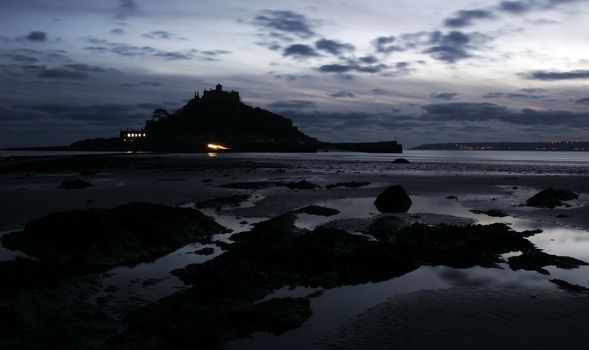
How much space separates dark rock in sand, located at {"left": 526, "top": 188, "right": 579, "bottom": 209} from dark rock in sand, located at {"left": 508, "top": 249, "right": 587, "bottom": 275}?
48.6 feet

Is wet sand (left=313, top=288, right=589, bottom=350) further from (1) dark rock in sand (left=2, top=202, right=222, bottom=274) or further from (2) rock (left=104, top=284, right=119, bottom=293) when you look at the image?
(1) dark rock in sand (left=2, top=202, right=222, bottom=274)

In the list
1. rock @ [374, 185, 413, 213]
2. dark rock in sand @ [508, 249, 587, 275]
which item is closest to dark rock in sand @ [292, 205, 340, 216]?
rock @ [374, 185, 413, 213]

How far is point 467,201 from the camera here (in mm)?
30141

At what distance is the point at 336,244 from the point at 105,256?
7.12 meters

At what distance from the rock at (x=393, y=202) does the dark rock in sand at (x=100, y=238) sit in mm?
11602

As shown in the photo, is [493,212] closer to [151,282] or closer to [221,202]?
[221,202]

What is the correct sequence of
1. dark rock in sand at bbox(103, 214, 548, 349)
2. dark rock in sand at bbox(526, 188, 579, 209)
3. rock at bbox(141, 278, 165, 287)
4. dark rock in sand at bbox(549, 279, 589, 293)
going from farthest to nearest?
dark rock in sand at bbox(526, 188, 579, 209) < rock at bbox(141, 278, 165, 287) < dark rock in sand at bbox(549, 279, 589, 293) < dark rock in sand at bbox(103, 214, 548, 349)

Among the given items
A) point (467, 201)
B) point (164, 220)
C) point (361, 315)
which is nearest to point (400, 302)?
point (361, 315)

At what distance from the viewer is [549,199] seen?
92.2 feet

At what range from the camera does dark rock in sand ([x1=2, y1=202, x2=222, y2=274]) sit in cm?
1316

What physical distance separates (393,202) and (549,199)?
10.6 metres

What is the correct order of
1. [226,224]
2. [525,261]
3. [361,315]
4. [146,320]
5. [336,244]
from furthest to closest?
[226,224]
[336,244]
[525,261]
[361,315]
[146,320]

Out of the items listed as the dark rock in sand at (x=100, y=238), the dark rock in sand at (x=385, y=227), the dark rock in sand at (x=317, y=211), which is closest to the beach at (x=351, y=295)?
the dark rock in sand at (x=385, y=227)

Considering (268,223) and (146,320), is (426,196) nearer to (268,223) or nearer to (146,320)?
(268,223)
